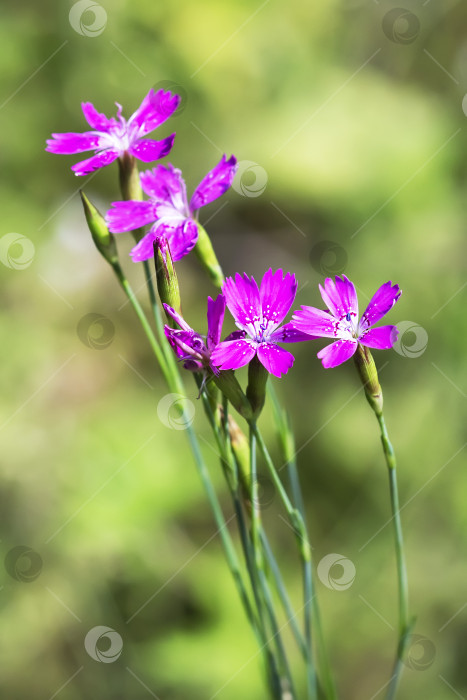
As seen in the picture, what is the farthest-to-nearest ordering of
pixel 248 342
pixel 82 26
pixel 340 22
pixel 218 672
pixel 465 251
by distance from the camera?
pixel 340 22, pixel 82 26, pixel 465 251, pixel 218 672, pixel 248 342

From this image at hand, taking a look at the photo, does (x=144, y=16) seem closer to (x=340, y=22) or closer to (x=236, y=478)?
(x=340, y=22)

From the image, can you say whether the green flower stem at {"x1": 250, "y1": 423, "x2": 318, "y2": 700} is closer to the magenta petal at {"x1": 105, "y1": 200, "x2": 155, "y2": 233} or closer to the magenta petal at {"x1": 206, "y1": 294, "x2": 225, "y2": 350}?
the magenta petal at {"x1": 206, "y1": 294, "x2": 225, "y2": 350}

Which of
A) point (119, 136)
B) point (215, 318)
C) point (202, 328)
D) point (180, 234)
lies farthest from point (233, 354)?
point (202, 328)

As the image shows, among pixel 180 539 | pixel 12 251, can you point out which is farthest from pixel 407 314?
pixel 12 251

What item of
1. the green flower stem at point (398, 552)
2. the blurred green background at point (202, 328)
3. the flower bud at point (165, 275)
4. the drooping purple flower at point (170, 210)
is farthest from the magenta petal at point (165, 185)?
the blurred green background at point (202, 328)

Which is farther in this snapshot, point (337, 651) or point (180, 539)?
point (180, 539)

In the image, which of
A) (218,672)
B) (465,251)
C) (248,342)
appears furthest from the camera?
(465,251)

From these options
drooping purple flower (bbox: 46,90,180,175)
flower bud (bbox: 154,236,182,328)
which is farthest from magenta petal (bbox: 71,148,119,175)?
flower bud (bbox: 154,236,182,328)
